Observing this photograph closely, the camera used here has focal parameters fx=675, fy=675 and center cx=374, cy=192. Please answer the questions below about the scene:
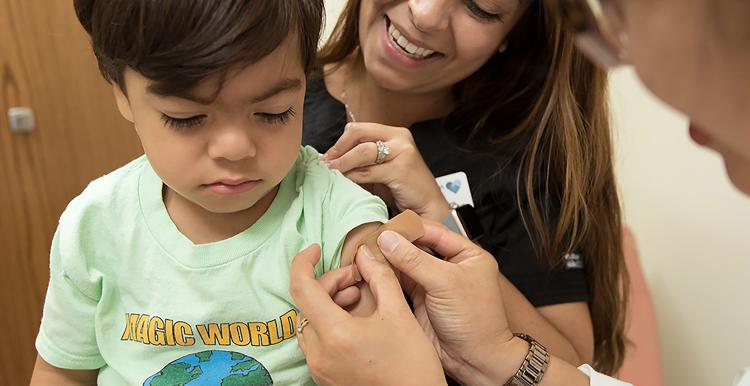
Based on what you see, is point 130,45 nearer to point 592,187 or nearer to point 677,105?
point 677,105

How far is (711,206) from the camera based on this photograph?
198 centimetres

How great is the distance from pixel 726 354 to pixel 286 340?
1553mm

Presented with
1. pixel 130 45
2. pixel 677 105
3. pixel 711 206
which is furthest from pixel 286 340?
pixel 711 206

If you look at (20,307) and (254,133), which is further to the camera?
(20,307)

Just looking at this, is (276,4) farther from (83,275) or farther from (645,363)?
(645,363)

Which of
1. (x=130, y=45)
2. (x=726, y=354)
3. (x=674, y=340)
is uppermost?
(x=130, y=45)

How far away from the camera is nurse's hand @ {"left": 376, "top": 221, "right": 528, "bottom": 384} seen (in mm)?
928

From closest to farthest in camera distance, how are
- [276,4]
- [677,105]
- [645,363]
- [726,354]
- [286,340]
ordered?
[677,105], [276,4], [286,340], [645,363], [726,354]

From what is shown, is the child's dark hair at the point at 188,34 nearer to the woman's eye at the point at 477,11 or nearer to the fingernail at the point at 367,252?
the fingernail at the point at 367,252

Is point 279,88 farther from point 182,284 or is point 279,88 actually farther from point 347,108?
point 347,108

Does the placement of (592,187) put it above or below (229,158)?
below

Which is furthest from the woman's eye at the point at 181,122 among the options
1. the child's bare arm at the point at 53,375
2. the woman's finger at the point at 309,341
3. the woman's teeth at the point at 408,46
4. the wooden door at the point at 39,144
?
the wooden door at the point at 39,144

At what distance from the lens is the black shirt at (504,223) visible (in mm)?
Result: 1258

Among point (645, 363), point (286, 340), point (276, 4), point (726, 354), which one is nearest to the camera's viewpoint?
point (276, 4)
